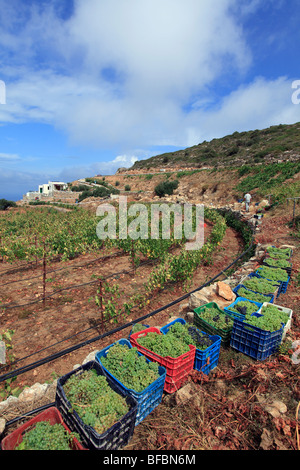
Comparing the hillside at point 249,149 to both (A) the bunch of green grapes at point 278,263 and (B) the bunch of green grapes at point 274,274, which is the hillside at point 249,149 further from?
(B) the bunch of green grapes at point 274,274

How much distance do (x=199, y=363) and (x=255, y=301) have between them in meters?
1.87

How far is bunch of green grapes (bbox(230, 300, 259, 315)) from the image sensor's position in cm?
419

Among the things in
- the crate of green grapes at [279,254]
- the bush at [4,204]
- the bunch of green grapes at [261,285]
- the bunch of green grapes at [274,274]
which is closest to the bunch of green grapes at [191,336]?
the bunch of green grapes at [261,285]

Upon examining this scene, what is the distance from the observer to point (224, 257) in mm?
10711

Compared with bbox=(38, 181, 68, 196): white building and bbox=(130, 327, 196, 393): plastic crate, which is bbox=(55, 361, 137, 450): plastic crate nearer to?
bbox=(130, 327, 196, 393): plastic crate

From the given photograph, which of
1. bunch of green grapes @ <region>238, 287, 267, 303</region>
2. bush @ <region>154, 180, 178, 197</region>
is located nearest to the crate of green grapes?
bunch of green grapes @ <region>238, 287, 267, 303</region>

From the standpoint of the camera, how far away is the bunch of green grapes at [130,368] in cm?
287

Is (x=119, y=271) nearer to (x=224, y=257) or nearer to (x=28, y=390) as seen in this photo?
(x=224, y=257)

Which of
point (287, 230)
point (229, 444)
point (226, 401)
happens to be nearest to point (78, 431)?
point (229, 444)

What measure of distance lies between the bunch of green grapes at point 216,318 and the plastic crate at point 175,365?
0.99 m

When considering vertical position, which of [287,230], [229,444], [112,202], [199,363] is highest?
[112,202]

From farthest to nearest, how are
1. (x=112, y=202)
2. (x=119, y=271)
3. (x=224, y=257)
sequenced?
(x=112, y=202) < (x=224, y=257) < (x=119, y=271)

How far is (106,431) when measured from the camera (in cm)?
222

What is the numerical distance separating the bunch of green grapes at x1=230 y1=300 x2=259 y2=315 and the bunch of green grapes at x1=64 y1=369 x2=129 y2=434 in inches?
98.1
